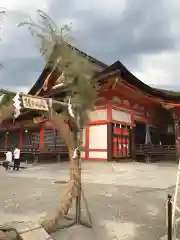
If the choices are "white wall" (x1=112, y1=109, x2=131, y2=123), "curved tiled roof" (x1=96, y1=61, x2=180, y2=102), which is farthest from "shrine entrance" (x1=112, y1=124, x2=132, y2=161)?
"curved tiled roof" (x1=96, y1=61, x2=180, y2=102)

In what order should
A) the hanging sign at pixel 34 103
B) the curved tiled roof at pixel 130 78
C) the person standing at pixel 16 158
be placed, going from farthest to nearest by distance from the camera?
the curved tiled roof at pixel 130 78 → the person standing at pixel 16 158 → the hanging sign at pixel 34 103

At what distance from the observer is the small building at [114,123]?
679 inches

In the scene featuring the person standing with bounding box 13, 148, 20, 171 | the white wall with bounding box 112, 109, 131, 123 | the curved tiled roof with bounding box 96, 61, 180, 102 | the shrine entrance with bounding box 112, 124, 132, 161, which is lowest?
the person standing with bounding box 13, 148, 20, 171

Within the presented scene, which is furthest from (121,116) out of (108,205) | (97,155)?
(108,205)

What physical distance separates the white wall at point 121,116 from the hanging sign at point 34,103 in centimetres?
1371

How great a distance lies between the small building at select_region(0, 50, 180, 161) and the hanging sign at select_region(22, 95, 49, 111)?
36.0 feet

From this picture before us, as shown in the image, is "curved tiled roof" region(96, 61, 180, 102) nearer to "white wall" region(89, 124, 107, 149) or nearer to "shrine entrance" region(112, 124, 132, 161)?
"shrine entrance" region(112, 124, 132, 161)

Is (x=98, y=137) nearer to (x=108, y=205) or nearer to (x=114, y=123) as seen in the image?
(x=114, y=123)

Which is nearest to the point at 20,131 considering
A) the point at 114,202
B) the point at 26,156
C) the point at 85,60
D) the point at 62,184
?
the point at 26,156

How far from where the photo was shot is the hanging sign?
13.4 feet

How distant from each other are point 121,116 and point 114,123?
1125 mm

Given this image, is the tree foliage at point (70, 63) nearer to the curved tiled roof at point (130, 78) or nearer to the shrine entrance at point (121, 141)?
the curved tiled roof at point (130, 78)

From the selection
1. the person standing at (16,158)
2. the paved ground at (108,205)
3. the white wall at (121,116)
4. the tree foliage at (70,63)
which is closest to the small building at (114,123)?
the white wall at (121,116)

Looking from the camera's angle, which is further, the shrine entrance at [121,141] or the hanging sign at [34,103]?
Answer: the shrine entrance at [121,141]
